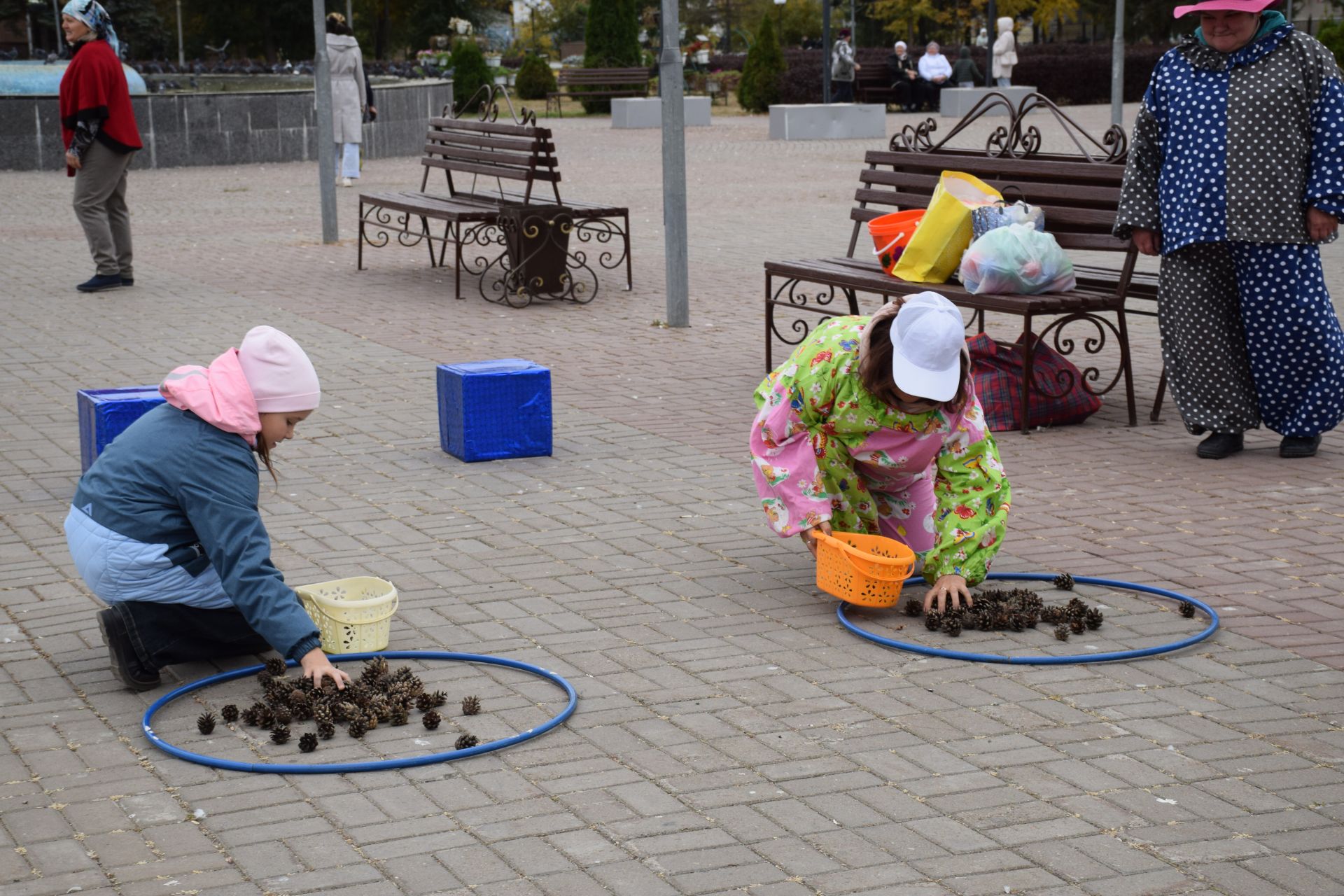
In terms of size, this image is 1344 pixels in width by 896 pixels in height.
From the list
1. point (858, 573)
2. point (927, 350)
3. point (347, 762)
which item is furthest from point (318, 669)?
point (927, 350)

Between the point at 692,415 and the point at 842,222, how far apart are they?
8.00 meters

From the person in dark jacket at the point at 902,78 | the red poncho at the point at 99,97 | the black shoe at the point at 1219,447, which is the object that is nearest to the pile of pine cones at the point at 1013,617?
the black shoe at the point at 1219,447

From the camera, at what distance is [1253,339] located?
7.18 m

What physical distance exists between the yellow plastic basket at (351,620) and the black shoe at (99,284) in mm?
8010

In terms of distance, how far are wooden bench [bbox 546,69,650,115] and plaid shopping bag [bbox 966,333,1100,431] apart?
2991 centimetres

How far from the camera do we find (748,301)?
37.7 feet

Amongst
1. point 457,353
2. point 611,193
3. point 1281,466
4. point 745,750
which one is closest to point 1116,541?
point 1281,466

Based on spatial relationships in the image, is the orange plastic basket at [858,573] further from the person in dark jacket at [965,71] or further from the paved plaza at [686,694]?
the person in dark jacket at [965,71]

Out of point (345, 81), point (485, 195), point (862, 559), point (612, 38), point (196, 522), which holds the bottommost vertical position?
point (862, 559)

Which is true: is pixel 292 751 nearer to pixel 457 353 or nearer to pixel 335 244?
pixel 457 353

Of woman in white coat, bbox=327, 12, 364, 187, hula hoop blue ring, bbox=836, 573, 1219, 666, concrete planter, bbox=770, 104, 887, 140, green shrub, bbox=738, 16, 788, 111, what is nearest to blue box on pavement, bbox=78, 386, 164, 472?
hula hoop blue ring, bbox=836, 573, 1219, 666

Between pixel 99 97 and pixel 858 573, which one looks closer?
pixel 858 573

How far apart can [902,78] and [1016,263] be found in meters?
28.8

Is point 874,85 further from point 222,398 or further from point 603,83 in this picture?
point 222,398
